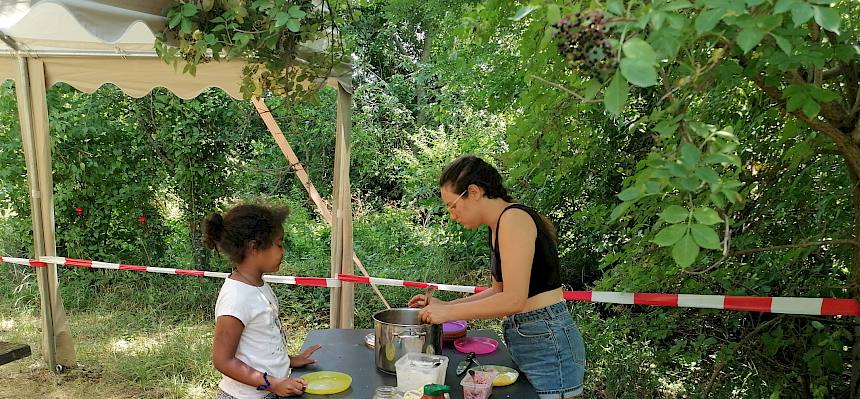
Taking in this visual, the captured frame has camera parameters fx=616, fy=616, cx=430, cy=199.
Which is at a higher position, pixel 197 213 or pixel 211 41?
pixel 211 41

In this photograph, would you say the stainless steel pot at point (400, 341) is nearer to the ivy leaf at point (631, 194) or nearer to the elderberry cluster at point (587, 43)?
the ivy leaf at point (631, 194)

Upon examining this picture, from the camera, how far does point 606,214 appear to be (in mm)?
4082

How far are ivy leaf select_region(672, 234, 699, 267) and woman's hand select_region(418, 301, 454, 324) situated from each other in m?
1.08

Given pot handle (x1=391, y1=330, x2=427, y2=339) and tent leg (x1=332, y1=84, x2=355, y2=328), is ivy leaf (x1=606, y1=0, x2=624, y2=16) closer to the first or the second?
pot handle (x1=391, y1=330, x2=427, y2=339)

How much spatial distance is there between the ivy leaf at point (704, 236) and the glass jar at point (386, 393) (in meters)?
1.11

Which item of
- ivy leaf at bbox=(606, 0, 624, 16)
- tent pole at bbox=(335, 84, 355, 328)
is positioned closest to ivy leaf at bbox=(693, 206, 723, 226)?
ivy leaf at bbox=(606, 0, 624, 16)

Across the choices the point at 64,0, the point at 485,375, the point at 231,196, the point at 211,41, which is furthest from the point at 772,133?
the point at 231,196

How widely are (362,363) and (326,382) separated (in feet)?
0.91

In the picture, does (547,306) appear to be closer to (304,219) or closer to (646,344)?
(646,344)

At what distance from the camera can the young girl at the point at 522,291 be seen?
202 centimetres

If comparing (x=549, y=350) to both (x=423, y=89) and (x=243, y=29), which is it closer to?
(x=243, y=29)

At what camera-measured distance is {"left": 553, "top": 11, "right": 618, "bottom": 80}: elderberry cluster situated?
1.03m

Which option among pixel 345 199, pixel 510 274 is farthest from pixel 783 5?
pixel 345 199

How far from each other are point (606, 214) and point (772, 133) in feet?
3.94
